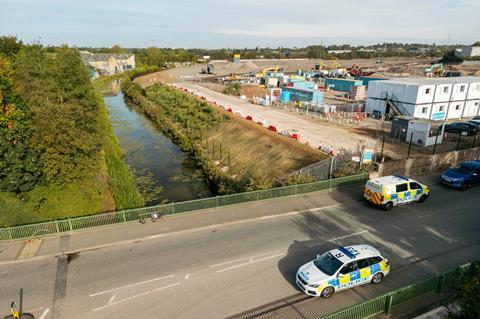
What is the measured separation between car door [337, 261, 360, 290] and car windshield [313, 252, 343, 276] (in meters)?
0.24

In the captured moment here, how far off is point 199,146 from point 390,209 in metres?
25.6

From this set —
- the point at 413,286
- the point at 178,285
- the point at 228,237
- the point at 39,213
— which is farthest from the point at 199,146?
the point at 413,286

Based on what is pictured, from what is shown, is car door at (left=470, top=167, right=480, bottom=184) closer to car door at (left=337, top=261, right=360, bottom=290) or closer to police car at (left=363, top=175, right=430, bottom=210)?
police car at (left=363, top=175, right=430, bottom=210)

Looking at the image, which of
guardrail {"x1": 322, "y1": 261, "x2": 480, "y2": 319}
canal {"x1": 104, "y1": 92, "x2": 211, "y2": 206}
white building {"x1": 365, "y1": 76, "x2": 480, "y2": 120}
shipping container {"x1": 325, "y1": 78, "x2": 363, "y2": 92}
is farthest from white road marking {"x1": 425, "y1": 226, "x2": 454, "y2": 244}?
shipping container {"x1": 325, "y1": 78, "x2": 363, "y2": 92}

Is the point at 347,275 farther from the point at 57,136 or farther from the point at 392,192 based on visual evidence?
the point at 57,136

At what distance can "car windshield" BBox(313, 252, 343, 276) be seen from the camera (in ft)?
41.5

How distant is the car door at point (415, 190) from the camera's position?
2081cm

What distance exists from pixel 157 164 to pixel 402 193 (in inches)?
1077

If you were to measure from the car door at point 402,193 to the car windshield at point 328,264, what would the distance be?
9650mm

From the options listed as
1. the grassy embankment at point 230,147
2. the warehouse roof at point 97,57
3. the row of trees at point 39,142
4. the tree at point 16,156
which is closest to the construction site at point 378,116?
the grassy embankment at point 230,147

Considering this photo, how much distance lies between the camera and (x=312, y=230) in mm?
18188

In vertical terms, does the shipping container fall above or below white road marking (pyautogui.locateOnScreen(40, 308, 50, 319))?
above

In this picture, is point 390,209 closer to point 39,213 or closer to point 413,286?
point 413,286

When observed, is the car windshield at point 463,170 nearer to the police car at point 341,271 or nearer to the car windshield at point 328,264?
the police car at point 341,271
